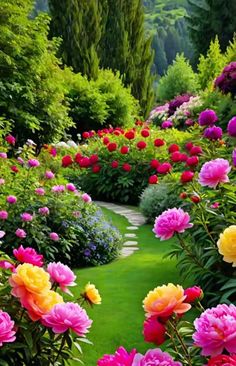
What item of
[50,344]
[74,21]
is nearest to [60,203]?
Answer: [50,344]

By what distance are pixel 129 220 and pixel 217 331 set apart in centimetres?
626

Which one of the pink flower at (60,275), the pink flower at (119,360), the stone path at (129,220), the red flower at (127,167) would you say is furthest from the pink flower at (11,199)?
Result: the red flower at (127,167)

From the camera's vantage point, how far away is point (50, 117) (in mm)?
11227

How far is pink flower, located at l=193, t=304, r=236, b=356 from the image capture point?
1417mm

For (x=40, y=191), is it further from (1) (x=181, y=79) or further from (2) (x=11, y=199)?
(1) (x=181, y=79)

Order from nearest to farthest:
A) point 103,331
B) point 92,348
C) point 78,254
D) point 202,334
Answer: point 202,334 → point 92,348 → point 103,331 → point 78,254

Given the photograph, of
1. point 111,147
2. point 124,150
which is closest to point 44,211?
point 124,150

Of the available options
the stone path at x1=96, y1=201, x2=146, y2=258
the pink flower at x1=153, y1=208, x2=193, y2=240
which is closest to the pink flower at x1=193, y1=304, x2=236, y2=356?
the pink flower at x1=153, y1=208, x2=193, y2=240

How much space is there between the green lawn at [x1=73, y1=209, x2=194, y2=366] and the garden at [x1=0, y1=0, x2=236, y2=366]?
0.04 feet

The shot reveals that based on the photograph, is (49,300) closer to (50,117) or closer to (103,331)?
A: (103,331)

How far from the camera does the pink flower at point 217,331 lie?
1.42 meters

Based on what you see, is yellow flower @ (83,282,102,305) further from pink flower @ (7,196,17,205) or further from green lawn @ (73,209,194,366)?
pink flower @ (7,196,17,205)

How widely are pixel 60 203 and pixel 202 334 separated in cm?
399

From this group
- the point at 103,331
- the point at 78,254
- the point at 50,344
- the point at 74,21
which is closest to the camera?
the point at 50,344
